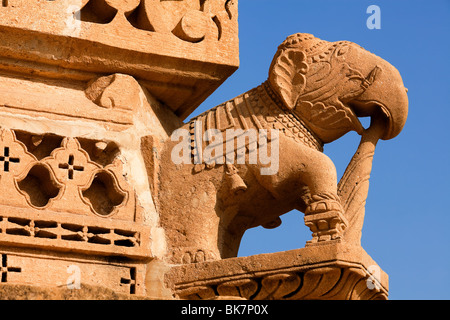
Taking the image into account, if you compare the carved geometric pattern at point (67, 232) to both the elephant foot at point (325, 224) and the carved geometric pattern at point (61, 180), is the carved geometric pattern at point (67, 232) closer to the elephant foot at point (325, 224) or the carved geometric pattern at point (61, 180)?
the carved geometric pattern at point (61, 180)

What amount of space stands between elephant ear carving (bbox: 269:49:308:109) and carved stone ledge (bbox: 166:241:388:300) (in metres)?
1.23

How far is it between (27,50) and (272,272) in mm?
2229

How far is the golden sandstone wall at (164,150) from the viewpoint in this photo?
27.3 feet

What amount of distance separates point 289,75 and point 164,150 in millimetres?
980

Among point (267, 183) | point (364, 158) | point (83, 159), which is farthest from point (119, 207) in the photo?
point (364, 158)

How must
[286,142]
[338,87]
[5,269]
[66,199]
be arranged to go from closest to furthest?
[5,269], [66,199], [286,142], [338,87]

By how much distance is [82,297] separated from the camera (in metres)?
7.44

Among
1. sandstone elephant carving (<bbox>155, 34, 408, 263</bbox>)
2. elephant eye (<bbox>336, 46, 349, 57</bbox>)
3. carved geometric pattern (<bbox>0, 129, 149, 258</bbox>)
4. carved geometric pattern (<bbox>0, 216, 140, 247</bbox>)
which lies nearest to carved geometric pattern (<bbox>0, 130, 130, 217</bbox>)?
carved geometric pattern (<bbox>0, 129, 149, 258</bbox>)

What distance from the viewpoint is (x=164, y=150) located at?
909cm

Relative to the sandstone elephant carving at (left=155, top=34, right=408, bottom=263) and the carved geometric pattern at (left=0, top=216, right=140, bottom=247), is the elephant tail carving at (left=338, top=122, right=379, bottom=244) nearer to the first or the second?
the sandstone elephant carving at (left=155, top=34, right=408, bottom=263)

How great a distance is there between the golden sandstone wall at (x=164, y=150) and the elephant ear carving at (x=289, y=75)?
0.03ft

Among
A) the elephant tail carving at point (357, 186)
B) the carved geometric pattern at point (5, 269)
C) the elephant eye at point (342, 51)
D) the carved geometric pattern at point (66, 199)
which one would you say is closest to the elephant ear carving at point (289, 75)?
the elephant eye at point (342, 51)

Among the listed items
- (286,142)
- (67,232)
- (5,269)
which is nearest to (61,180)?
(67,232)

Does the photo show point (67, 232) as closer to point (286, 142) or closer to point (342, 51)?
point (286, 142)
